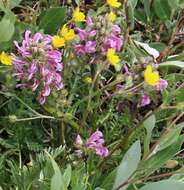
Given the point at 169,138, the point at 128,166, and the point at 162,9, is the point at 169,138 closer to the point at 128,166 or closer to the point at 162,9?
the point at 128,166

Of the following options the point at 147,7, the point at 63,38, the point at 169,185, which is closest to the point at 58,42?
the point at 63,38

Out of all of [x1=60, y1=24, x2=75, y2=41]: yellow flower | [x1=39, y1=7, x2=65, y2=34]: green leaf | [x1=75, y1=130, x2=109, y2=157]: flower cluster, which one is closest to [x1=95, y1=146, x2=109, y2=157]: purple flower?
[x1=75, y1=130, x2=109, y2=157]: flower cluster

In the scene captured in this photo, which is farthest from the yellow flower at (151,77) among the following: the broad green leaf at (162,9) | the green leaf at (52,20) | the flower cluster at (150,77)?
the broad green leaf at (162,9)

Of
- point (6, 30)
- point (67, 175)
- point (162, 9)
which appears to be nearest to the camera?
point (67, 175)

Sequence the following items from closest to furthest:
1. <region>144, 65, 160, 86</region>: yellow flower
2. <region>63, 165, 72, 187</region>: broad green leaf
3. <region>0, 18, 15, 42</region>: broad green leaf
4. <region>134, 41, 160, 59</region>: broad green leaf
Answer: <region>63, 165, 72, 187</region>: broad green leaf < <region>144, 65, 160, 86</region>: yellow flower < <region>0, 18, 15, 42</region>: broad green leaf < <region>134, 41, 160, 59</region>: broad green leaf

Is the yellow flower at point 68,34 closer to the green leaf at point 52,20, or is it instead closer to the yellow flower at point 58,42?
the yellow flower at point 58,42

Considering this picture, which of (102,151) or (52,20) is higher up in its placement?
(52,20)

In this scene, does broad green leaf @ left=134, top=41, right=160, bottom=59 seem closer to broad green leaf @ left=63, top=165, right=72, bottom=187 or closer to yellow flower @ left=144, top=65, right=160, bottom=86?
yellow flower @ left=144, top=65, right=160, bottom=86
